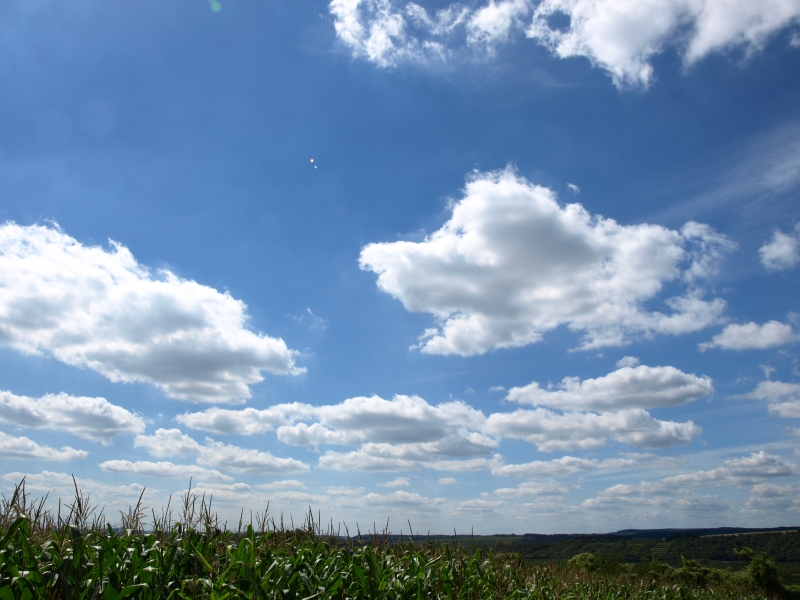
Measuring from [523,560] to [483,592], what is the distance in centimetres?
476

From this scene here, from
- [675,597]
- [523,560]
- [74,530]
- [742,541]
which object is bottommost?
[742,541]

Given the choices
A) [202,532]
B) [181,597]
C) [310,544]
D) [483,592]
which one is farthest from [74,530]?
[483,592]

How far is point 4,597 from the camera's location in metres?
5.21

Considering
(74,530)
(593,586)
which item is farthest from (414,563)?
(593,586)

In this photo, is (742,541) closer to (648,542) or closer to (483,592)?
(648,542)

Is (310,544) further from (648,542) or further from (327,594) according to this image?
(648,542)

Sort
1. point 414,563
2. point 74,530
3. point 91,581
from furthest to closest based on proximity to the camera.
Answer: point 414,563 → point 74,530 → point 91,581

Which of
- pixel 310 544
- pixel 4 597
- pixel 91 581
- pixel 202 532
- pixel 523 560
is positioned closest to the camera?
pixel 4 597

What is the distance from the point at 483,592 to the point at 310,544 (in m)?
3.42

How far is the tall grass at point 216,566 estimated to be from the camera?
5742mm

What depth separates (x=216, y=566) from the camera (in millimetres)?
6887

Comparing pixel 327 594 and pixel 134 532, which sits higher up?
pixel 134 532

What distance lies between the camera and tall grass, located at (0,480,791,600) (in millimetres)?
5742

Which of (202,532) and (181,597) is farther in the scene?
(202,532)
